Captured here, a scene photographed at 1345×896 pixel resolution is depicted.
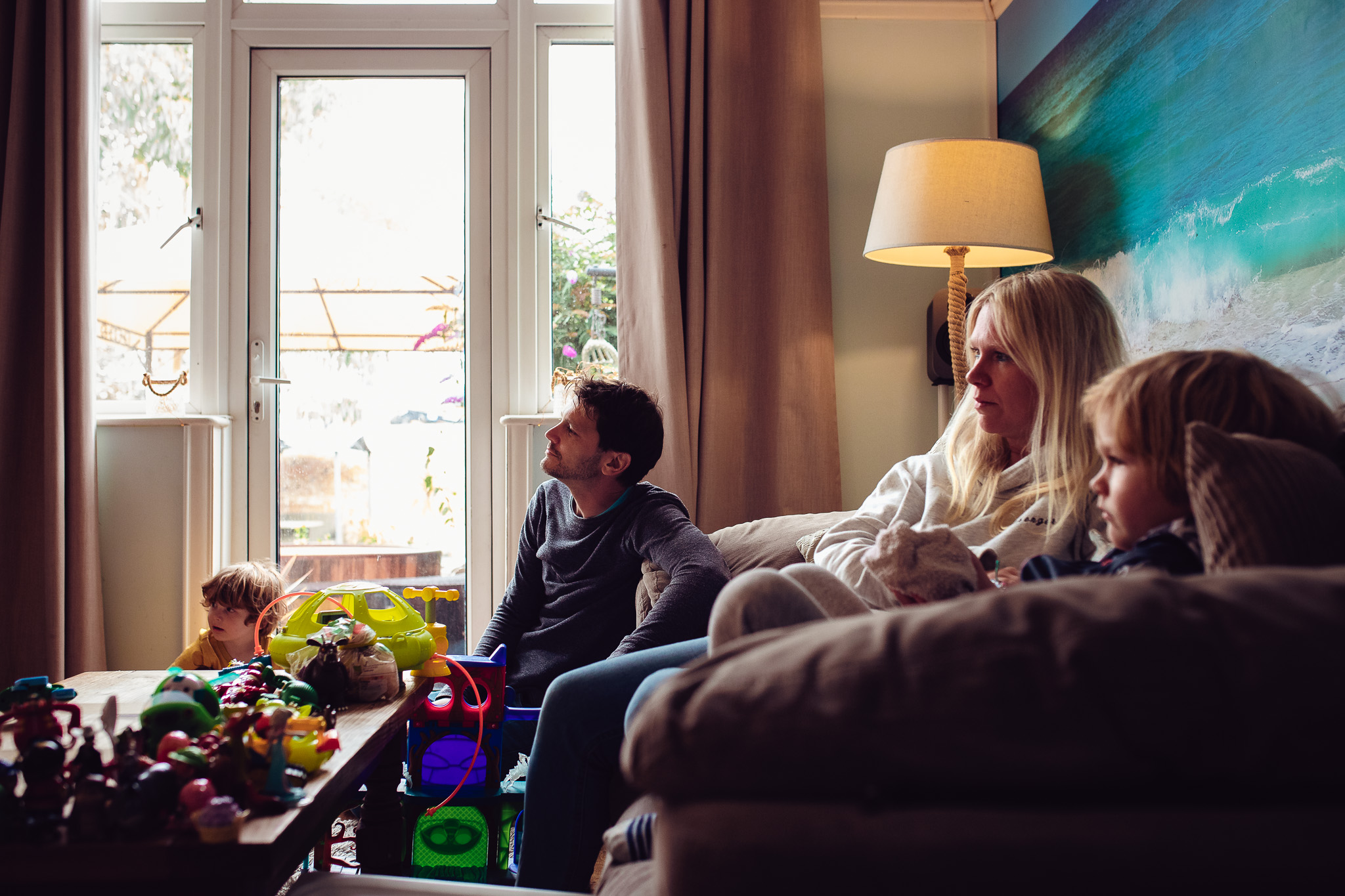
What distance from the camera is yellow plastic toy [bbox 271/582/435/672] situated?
1.44 meters

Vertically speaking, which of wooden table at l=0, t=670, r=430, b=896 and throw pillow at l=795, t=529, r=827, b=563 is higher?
throw pillow at l=795, t=529, r=827, b=563

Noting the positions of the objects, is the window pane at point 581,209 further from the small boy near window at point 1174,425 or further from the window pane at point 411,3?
the small boy near window at point 1174,425

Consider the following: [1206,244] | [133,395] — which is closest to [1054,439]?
[1206,244]

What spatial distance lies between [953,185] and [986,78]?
0.92 meters

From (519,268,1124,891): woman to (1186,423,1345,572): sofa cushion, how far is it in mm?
483

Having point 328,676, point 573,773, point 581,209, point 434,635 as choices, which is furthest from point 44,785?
point 581,209

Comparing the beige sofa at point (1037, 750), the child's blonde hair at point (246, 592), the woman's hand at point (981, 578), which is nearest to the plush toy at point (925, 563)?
the woman's hand at point (981, 578)

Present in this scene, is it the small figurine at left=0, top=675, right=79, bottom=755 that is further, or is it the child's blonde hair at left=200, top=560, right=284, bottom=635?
the child's blonde hair at left=200, top=560, right=284, bottom=635

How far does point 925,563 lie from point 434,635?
0.84 m

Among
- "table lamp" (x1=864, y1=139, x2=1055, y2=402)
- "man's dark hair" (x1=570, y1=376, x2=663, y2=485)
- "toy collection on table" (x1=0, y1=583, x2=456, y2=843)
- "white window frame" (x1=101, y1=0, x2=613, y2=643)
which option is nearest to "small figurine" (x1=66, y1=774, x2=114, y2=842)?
"toy collection on table" (x1=0, y1=583, x2=456, y2=843)

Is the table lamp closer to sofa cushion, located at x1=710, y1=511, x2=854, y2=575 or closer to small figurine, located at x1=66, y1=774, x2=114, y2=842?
sofa cushion, located at x1=710, y1=511, x2=854, y2=575

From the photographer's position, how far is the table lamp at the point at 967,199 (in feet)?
6.69

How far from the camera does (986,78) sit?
2.75 m

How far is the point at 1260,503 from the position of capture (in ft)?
2.15
